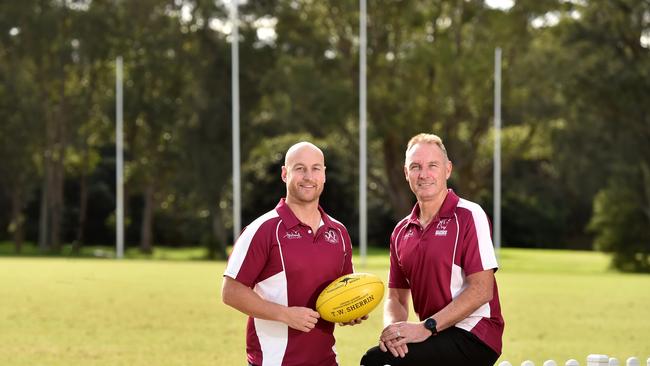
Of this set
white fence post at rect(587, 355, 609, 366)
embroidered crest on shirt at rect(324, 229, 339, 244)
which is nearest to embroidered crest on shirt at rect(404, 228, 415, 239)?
embroidered crest on shirt at rect(324, 229, 339, 244)

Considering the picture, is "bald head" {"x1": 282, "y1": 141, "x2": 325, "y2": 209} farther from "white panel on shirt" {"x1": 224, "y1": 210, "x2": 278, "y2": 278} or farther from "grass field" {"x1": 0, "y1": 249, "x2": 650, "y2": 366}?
"grass field" {"x1": 0, "y1": 249, "x2": 650, "y2": 366}

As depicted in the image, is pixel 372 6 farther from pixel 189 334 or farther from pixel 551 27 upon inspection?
pixel 189 334

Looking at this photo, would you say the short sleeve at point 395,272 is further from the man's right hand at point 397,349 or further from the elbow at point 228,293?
the elbow at point 228,293

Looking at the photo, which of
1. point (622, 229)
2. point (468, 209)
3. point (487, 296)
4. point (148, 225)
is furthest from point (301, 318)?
point (148, 225)

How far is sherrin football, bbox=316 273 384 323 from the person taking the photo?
623cm

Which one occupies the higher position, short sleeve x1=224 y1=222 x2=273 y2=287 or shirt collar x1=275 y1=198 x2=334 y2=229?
shirt collar x1=275 y1=198 x2=334 y2=229

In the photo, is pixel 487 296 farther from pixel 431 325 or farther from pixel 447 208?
pixel 447 208

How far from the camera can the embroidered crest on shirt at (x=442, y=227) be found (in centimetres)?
639

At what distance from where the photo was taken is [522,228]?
71.1 metres

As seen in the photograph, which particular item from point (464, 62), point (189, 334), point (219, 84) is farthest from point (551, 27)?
point (189, 334)

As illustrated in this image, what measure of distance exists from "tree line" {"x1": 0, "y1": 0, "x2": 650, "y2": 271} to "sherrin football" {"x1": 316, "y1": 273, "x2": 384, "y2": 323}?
39.8m

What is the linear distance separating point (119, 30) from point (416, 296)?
50296 mm

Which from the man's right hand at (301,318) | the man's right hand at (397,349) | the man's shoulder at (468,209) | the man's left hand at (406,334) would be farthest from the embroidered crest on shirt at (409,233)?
the man's right hand at (301,318)

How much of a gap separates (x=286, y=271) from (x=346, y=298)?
39 cm
